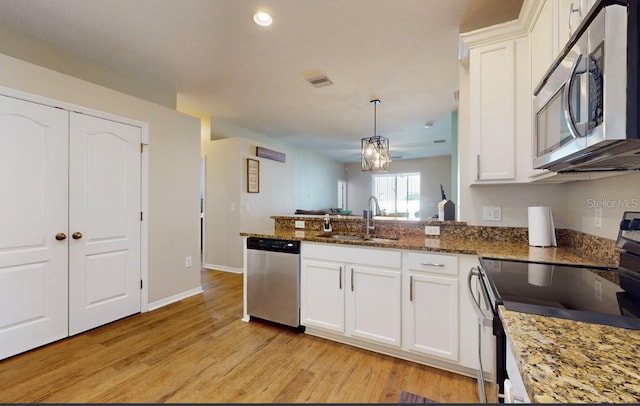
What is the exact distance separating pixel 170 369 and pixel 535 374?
218 centimetres

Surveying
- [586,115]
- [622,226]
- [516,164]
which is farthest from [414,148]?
[586,115]

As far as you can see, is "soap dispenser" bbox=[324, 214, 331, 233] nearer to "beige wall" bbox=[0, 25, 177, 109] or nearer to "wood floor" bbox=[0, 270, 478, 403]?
"wood floor" bbox=[0, 270, 478, 403]

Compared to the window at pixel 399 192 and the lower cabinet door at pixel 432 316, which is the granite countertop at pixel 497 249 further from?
the window at pixel 399 192

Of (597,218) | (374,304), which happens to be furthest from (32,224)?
(597,218)

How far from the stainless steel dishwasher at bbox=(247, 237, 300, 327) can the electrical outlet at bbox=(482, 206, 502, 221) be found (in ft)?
5.04

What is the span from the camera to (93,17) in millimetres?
2152

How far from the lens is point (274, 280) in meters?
2.54

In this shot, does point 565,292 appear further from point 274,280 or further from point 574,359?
point 274,280

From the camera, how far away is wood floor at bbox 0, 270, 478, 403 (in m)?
1.70

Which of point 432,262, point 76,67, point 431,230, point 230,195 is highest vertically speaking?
point 76,67

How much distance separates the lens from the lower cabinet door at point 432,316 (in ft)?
6.10

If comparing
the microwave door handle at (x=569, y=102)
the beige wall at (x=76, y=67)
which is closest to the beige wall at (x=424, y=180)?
the beige wall at (x=76, y=67)

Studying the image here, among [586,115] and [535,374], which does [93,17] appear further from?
[535,374]

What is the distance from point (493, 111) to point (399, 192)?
771cm
